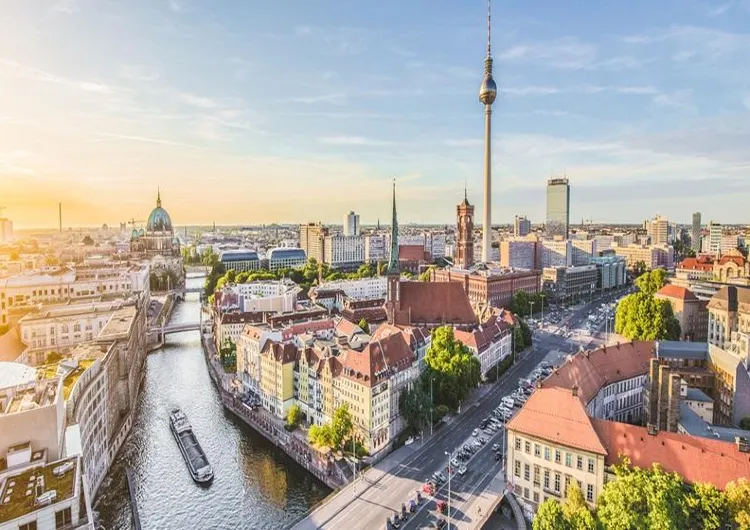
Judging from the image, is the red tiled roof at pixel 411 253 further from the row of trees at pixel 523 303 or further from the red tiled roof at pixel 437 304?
the red tiled roof at pixel 437 304

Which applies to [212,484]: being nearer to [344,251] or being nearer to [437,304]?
A: [437,304]

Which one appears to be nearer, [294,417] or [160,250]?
[294,417]

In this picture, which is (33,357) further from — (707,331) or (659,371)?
(707,331)

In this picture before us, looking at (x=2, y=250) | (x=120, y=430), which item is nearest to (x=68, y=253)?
(x=2, y=250)

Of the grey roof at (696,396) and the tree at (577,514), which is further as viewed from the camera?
the grey roof at (696,396)

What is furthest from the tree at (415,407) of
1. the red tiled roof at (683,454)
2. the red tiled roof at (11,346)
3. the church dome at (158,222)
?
the church dome at (158,222)

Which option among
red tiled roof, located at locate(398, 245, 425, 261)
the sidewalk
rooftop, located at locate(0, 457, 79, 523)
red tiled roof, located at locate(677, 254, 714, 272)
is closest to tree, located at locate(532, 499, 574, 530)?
the sidewalk

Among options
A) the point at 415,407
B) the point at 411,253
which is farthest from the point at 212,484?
the point at 411,253
